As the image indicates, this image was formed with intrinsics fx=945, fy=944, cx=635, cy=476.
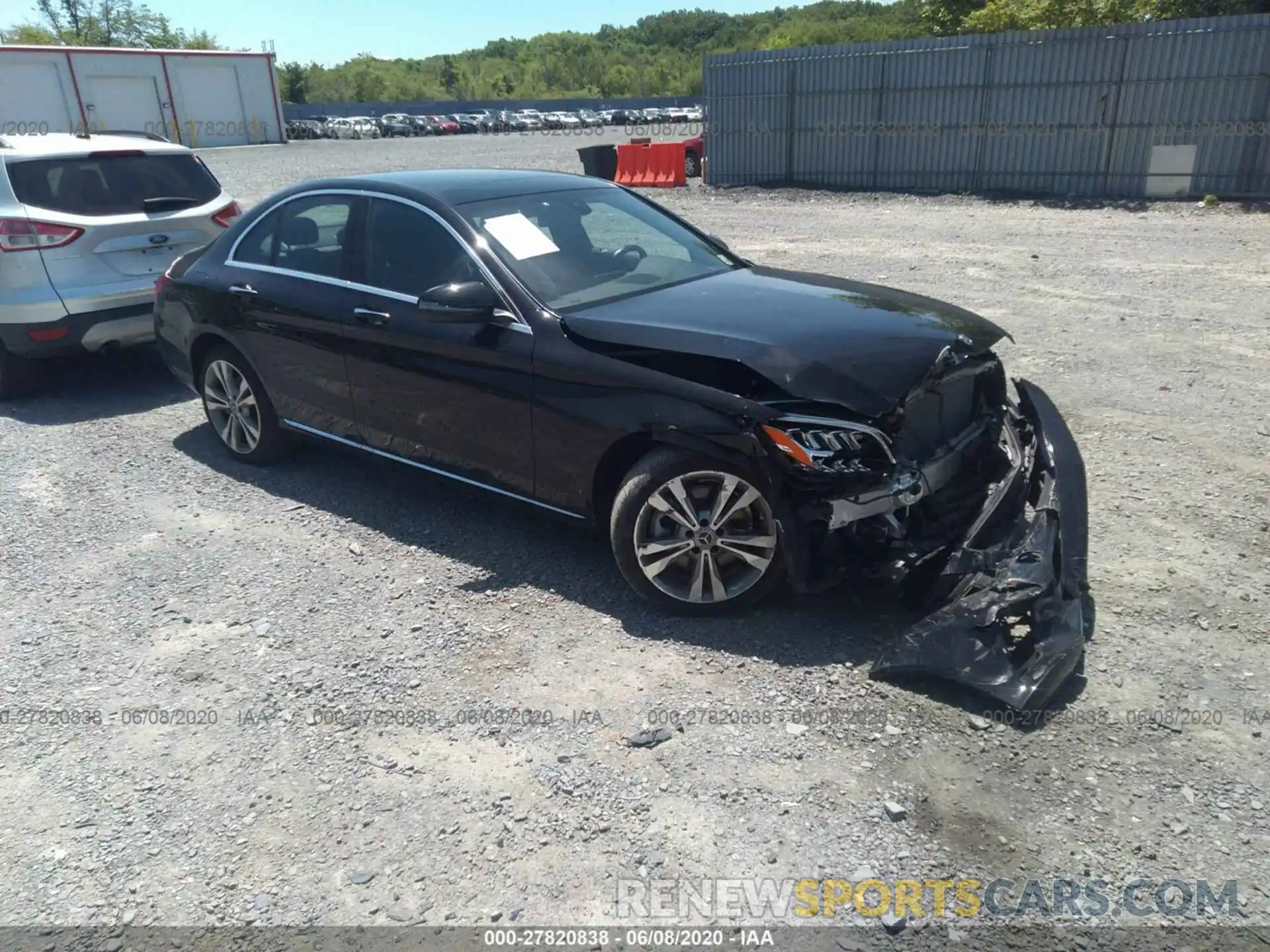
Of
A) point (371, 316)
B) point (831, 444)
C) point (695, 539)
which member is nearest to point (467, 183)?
point (371, 316)

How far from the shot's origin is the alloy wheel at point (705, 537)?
3732 mm

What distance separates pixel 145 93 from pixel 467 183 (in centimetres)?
5407

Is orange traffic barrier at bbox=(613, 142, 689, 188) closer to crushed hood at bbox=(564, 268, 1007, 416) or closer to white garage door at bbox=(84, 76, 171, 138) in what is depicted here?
crushed hood at bbox=(564, 268, 1007, 416)

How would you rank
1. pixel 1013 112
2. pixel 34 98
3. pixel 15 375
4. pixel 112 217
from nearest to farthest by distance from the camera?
pixel 112 217 → pixel 15 375 → pixel 1013 112 → pixel 34 98

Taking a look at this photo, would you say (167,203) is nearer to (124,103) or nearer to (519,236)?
(519,236)

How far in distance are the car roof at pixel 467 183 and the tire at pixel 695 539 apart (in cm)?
184

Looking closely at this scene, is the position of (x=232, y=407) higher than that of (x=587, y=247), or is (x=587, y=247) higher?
(x=587, y=247)

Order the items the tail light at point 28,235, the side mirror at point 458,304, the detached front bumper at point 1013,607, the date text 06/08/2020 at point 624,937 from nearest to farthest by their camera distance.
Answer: the date text 06/08/2020 at point 624,937 → the detached front bumper at point 1013,607 → the side mirror at point 458,304 → the tail light at point 28,235

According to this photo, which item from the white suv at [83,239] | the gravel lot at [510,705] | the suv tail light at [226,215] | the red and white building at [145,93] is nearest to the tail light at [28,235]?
the white suv at [83,239]

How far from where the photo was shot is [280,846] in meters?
2.90

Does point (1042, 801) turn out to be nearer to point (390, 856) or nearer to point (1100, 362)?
point (390, 856)

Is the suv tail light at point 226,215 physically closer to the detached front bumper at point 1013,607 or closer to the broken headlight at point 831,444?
the broken headlight at point 831,444

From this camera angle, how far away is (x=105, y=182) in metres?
7.07

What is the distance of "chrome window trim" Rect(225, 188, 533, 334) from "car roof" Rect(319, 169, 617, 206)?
0.15ft
